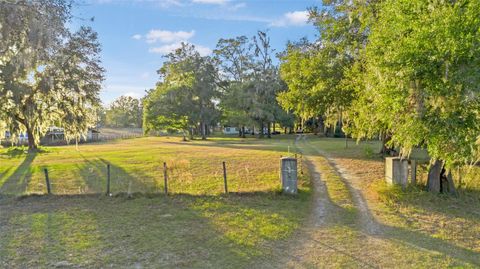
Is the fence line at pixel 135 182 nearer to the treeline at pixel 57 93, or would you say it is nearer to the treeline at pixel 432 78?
the treeline at pixel 432 78

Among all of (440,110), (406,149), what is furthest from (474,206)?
(440,110)

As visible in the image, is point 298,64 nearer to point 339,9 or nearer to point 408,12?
point 339,9

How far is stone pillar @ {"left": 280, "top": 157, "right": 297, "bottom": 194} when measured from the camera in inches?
359

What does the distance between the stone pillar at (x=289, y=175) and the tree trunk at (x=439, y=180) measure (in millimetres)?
3997

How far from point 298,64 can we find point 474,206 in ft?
31.7

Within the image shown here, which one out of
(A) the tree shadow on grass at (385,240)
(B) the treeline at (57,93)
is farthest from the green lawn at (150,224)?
(B) the treeline at (57,93)

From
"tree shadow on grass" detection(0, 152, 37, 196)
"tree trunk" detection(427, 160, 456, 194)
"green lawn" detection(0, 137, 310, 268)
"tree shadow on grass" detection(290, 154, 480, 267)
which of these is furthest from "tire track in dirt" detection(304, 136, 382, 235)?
"tree shadow on grass" detection(0, 152, 37, 196)

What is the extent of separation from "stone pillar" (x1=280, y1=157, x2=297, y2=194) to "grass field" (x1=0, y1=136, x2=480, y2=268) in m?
0.27

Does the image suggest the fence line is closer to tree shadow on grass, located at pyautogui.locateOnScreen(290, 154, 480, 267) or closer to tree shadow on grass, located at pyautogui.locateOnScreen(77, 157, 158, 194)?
tree shadow on grass, located at pyautogui.locateOnScreen(77, 157, 158, 194)

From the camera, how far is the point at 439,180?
32.4ft

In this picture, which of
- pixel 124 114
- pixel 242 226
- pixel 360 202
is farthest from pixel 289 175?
pixel 124 114

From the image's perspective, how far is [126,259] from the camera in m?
5.12

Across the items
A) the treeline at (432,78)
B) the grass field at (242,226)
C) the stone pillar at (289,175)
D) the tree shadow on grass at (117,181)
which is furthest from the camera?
the tree shadow on grass at (117,181)

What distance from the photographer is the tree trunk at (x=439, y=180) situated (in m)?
9.74
